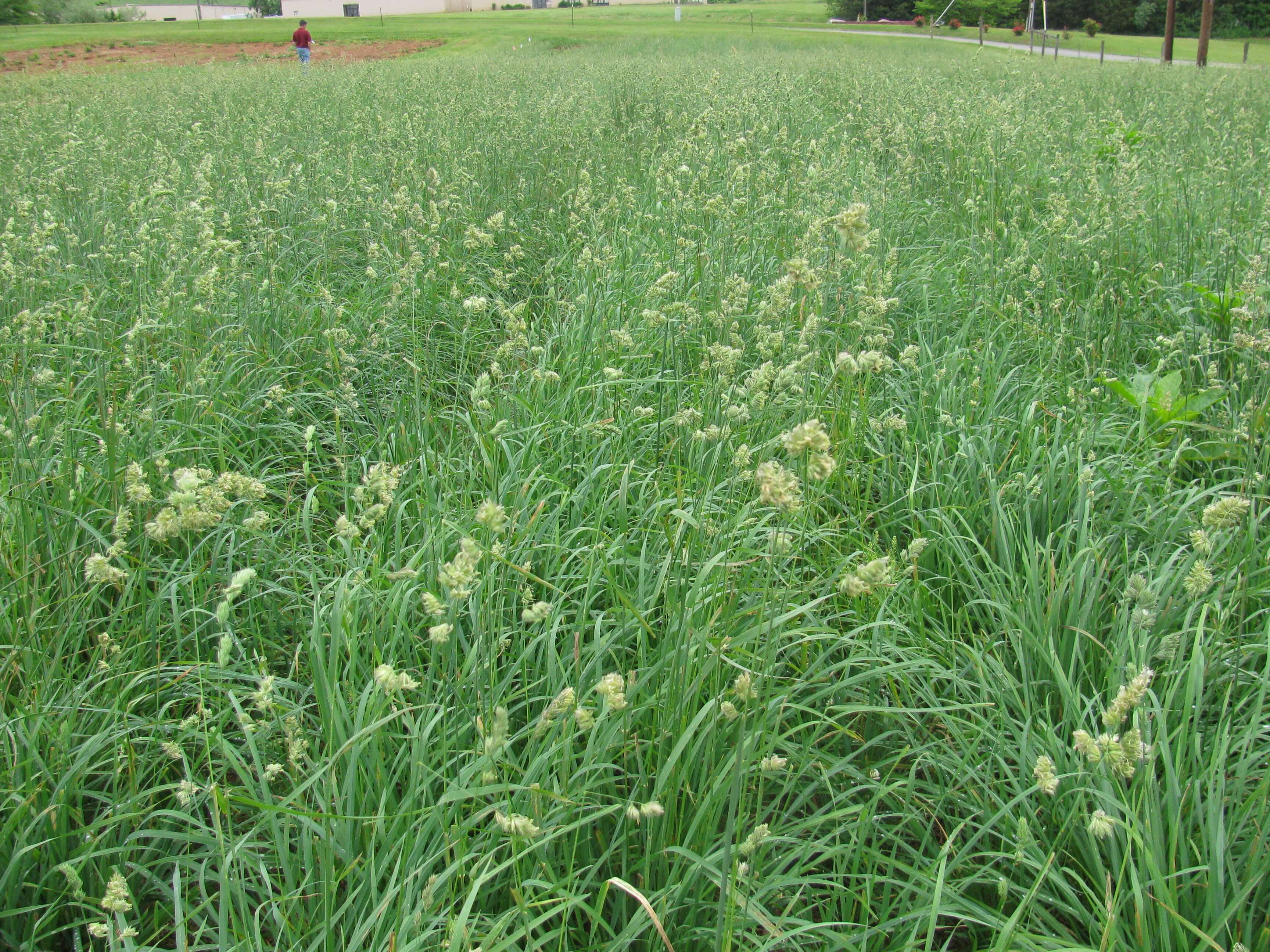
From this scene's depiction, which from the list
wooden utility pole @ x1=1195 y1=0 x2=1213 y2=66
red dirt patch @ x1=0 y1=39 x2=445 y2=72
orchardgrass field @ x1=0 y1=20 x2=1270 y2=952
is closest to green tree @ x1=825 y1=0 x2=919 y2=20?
red dirt patch @ x1=0 y1=39 x2=445 y2=72

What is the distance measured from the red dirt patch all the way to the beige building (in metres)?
66.7

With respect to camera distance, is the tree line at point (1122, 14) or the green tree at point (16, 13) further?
the green tree at point (16, 13)

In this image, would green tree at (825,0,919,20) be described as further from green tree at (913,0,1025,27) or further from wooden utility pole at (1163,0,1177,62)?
wooden utility pole at (1163,0,1177,62)

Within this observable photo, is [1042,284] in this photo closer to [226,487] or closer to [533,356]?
[533,356]

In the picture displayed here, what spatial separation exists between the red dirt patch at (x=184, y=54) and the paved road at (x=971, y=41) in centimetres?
1961

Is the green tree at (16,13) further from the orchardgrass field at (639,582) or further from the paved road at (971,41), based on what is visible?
the orchardgrass field at (639,582)

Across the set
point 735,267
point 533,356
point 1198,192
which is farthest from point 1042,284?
point 1198,192

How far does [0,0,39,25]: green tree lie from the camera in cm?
4828

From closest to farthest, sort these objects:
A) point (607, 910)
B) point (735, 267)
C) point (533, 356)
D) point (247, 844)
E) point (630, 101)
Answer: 1. point (247, 844)
2. point (607, 910)
3. point (533, 356)
4. point (735, 267)
5. point (630, 101)

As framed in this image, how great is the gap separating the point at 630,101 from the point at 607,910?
9.39 metres

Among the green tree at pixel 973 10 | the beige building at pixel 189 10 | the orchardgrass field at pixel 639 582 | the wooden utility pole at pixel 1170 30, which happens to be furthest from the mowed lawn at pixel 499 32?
the beige building at pixel 189 10

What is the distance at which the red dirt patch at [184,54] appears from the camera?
86.7 ft

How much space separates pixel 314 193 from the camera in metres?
5.32

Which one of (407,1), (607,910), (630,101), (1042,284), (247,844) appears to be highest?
(407,1)
